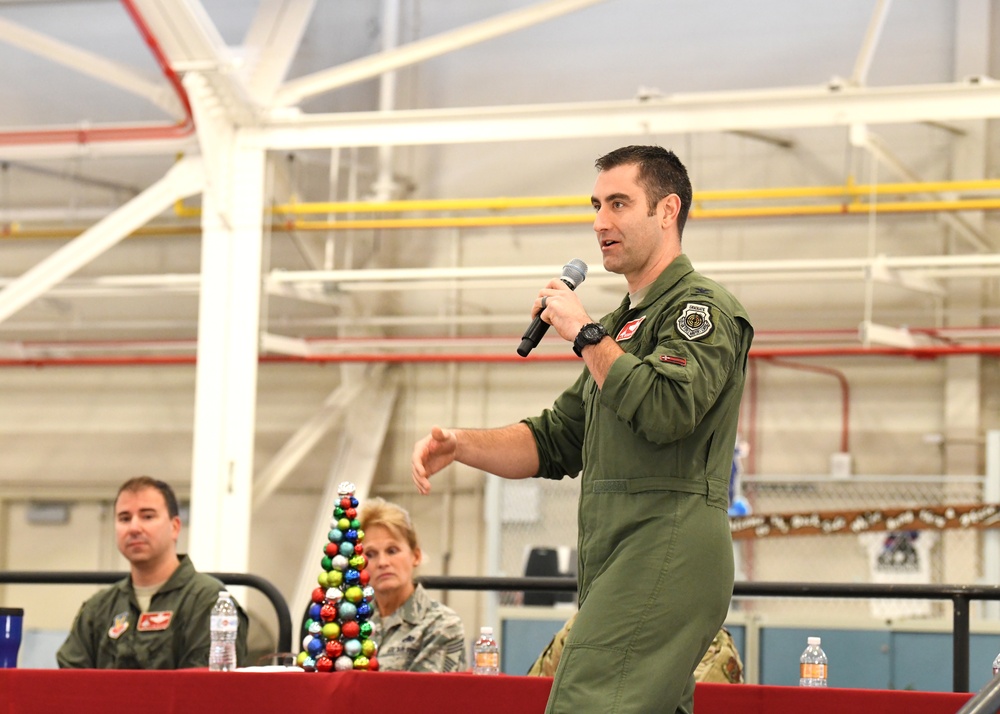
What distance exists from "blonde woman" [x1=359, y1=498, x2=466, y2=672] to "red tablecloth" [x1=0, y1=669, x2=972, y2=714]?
2.68 feet

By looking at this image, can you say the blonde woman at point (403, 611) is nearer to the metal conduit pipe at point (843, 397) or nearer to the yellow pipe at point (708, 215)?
the yellow pipe at point (708, 215)

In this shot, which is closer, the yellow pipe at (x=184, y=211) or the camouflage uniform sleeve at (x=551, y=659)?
the camouflage uniform sleeve at (x=551, y=659)

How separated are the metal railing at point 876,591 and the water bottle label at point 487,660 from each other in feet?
1.58

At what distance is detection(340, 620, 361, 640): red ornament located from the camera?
3.19 meters

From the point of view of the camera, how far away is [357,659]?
318cm

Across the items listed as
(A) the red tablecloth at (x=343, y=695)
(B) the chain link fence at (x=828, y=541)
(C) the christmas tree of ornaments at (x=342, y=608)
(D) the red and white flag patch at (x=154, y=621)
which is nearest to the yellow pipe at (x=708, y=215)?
(B) the chain link fence at (x=828, y=541)

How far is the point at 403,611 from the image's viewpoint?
390 centimetres

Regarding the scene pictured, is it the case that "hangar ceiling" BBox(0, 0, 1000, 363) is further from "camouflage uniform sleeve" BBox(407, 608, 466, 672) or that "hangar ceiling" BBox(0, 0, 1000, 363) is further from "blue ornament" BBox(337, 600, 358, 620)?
"blue ornament" BBox(337, 600, 358, 620)

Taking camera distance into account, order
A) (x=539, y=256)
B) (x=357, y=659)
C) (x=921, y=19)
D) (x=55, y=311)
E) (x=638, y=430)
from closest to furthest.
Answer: (x=638, y=430)
(x=357, y=659)
(x=921, y=19)
(x=539, y=256)
(x=55, y=311)

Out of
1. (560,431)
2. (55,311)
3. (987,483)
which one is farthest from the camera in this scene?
(55,311)

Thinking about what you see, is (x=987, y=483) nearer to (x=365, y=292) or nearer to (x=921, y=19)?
(x=921, y=19)

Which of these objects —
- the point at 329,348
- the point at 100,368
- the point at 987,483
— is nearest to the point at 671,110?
the point at 987,483

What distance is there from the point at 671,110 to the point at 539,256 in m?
3.26

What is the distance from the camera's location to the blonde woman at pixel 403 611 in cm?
379
